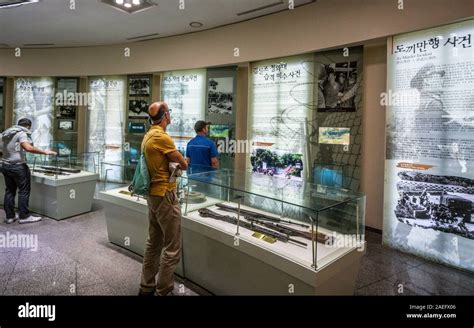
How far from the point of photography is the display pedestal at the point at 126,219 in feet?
9.70

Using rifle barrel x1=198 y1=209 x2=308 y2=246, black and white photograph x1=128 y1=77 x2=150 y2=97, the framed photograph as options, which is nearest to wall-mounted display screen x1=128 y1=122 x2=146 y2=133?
black and white photograph x1=128 y1=77 x2=150 y2=97

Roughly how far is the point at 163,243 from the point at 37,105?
665 centimetres

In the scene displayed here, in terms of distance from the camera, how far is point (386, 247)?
11.4 feet

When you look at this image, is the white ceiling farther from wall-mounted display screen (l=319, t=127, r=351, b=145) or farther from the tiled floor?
the tiled floor

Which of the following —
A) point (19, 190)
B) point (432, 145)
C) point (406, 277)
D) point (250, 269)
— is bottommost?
point (406, 277)

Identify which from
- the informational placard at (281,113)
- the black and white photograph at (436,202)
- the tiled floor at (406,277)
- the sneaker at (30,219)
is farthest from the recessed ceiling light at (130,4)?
the tiled floor at (406,277)

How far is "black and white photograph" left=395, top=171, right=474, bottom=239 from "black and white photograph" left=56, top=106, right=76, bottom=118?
273 inches

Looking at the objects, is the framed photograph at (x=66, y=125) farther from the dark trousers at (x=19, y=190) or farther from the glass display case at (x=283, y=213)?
the glass display case at (x=283, y=213)

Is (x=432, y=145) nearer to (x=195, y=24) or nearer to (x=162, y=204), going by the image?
(x=162, y=204)

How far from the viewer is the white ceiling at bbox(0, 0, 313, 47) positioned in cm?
427

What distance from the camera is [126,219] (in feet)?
10.3

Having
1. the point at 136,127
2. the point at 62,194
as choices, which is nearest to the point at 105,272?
the point at 62,194

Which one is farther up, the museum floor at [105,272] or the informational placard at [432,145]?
the informational placard at [432,145]

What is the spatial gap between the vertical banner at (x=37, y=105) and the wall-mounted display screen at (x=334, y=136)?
6.33 meters
